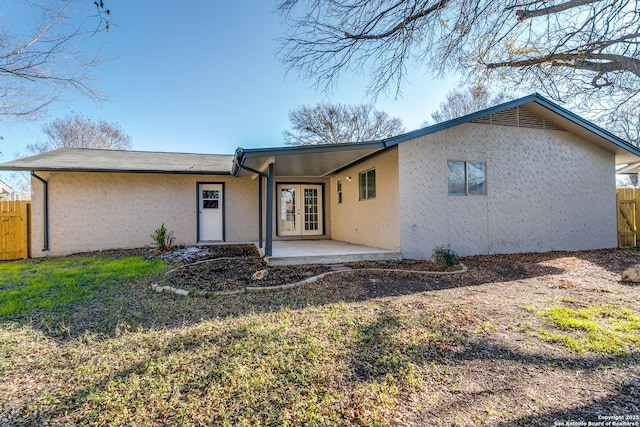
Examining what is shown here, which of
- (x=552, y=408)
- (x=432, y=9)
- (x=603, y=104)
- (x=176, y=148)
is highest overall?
(x=176, y=148)

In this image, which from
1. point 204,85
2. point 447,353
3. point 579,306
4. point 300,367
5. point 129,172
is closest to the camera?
point 300,367

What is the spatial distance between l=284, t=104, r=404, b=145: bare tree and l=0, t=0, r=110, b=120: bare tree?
1391 centimetres

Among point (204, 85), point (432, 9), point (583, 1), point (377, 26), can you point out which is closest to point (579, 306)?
point (583, 1)

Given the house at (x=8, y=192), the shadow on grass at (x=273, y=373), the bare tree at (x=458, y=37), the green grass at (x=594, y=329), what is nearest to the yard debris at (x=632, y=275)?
the green grass at (x=594, y=329)

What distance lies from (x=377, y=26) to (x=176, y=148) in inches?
715

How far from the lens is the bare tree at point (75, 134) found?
2012 centimetres

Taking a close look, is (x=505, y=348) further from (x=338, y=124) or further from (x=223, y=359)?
(x=338, y=124)

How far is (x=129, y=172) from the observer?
9.66m

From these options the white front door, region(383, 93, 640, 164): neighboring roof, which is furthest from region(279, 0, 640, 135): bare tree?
the white front door

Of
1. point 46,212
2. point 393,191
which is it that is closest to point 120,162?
point 46,212

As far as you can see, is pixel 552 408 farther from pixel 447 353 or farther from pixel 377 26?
pixel 377 26

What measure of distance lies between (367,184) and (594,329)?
6.36m

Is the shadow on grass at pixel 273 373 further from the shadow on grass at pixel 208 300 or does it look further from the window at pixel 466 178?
the window at pixel 466 178

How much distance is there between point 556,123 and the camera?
862 centimetres
